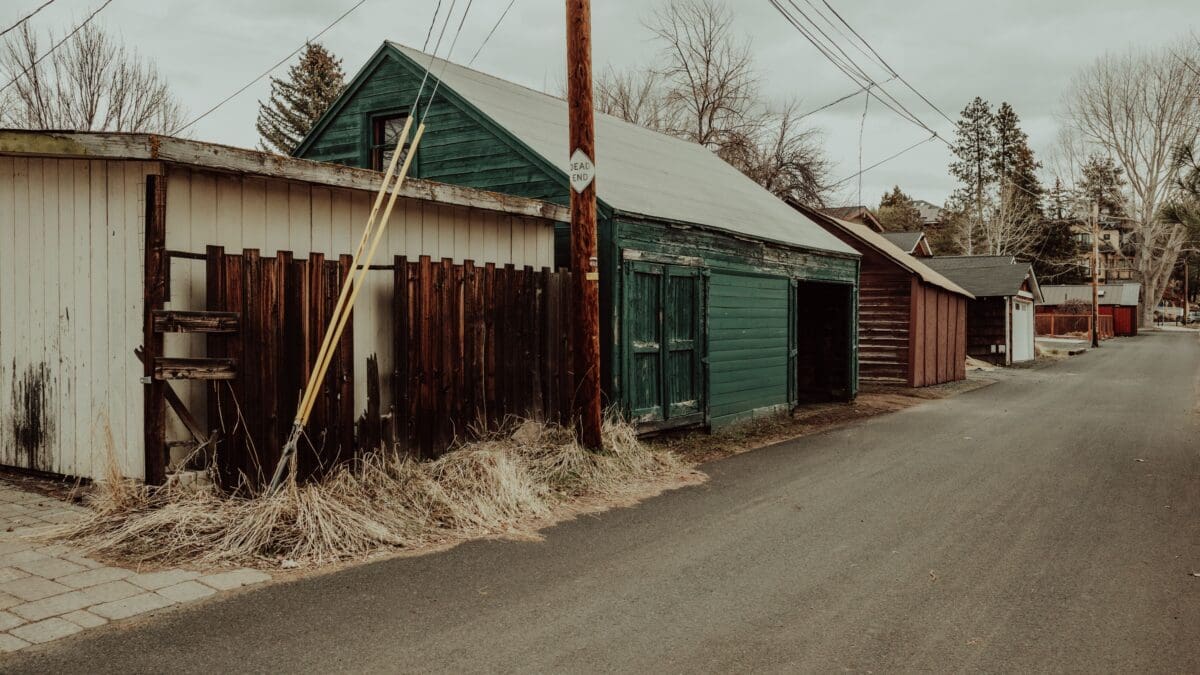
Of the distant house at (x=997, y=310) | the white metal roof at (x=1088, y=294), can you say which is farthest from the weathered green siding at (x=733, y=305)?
the white metal roof at (x=1088, y=294)

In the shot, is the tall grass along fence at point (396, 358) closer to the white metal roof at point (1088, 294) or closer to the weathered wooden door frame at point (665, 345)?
the weathered wooden door frame at point (665, 345)

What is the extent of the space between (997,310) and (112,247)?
29935 millimetres

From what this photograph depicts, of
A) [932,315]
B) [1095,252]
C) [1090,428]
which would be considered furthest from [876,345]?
[1095,252]

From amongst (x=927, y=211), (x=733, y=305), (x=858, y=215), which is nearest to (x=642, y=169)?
(x=733, y=305)

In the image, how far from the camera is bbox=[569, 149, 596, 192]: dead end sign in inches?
331

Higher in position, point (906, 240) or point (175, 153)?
point (906, 240)

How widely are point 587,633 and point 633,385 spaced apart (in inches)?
241

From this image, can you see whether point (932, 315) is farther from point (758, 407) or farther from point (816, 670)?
point (816, 670)

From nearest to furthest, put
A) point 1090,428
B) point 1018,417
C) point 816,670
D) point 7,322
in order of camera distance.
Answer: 1. point 816,670
2. point 7,322
3. point 1090,428
4. point 1018,417

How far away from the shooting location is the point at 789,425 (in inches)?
518

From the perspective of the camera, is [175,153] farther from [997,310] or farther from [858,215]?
[858,215]

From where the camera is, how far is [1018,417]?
46.9 ft

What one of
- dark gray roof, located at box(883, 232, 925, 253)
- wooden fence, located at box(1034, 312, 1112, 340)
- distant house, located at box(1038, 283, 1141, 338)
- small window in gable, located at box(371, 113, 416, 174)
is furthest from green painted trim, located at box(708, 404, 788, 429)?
distant house, located at box(1038, 283, 1141, 338)

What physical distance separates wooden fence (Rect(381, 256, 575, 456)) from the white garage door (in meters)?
26.6
